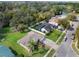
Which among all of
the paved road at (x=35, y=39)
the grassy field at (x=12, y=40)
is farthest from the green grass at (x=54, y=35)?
the grassy field at (x=12, y=40)

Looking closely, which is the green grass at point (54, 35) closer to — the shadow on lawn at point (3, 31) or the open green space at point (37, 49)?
the open green space at point (37, 49)

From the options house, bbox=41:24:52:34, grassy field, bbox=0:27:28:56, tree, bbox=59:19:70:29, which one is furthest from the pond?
tree, bbox=59:19:70:29

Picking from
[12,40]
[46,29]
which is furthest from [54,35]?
[12,40]

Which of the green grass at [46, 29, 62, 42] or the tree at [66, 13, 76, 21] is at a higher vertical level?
the tree at [66, 13, 76, 21]

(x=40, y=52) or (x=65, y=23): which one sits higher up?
(x=65, y=23)

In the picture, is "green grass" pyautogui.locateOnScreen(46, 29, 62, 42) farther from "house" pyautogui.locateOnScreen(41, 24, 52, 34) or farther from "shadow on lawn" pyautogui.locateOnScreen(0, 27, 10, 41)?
"shadow on lawn" pyautogui.locateOnScreen(0, 27, 10, 41)

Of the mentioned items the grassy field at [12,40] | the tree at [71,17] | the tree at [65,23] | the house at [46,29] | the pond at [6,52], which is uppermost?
the tree at [71,17]

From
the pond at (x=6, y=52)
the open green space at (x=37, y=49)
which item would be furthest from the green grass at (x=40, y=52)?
the pond at (x=6, y=52)

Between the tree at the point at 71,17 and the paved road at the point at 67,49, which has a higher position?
the tree at the point at 71,17

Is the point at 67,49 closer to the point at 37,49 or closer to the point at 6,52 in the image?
the point at 37,49

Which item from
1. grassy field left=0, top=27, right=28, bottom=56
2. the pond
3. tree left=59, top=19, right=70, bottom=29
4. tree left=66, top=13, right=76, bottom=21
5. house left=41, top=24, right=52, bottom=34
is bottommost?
the pond
